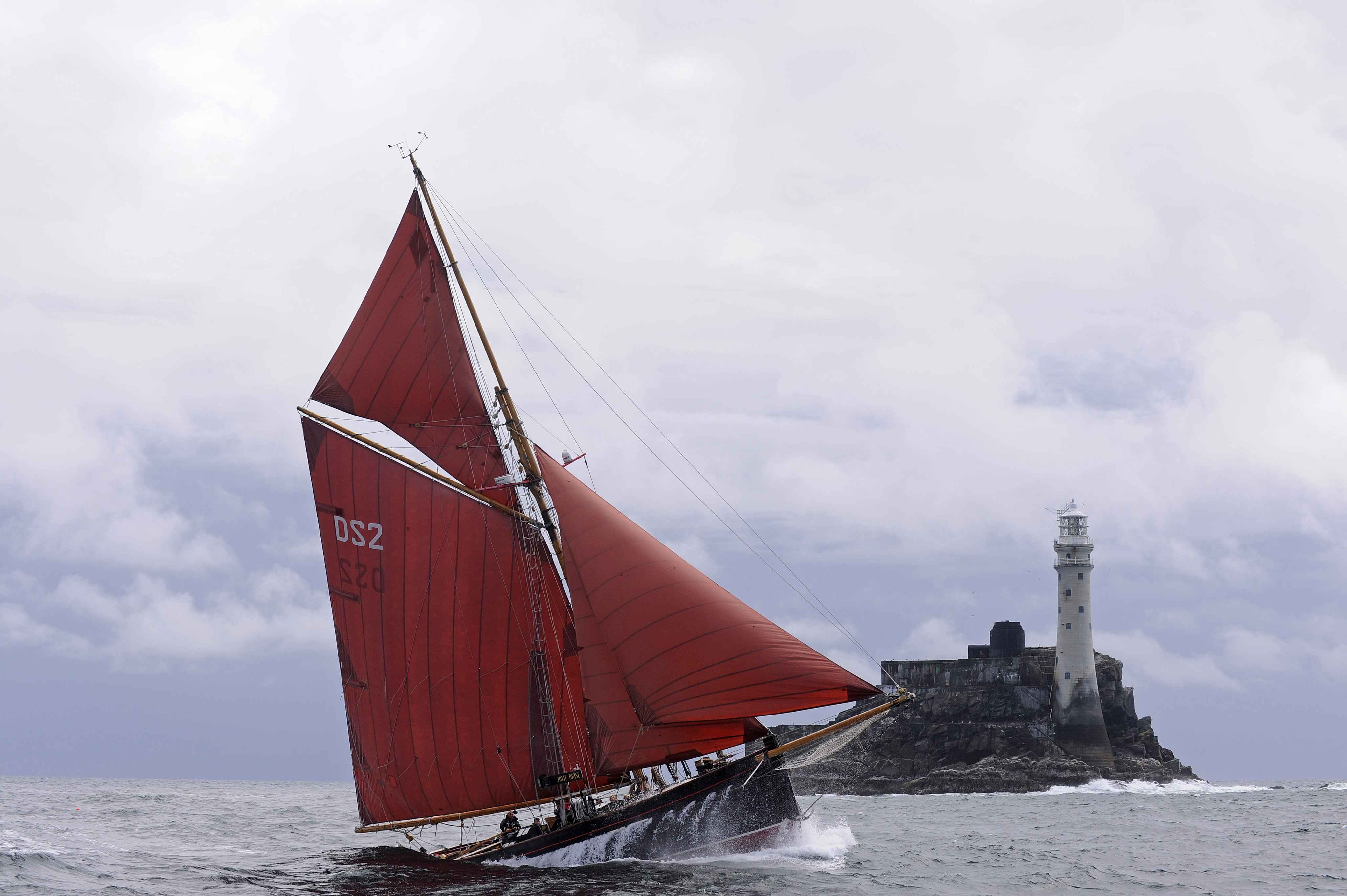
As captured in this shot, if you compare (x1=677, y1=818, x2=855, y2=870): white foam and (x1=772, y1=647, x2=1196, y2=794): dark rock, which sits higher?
(x1=677, y1=818, x2=855, y2=870): white foam

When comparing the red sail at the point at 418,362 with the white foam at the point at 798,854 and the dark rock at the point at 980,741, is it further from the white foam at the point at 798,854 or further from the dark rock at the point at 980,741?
the dark rock at the point at 980,741

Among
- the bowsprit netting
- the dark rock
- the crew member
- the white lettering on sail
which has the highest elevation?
the white lettering on sail

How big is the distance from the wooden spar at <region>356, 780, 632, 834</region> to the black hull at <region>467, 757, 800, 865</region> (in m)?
1.18

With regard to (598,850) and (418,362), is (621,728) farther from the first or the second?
(418,362)

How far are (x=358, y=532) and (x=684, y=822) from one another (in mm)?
12595

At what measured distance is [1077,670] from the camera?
303 feet

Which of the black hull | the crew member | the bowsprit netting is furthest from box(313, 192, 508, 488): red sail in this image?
the bowsprit netting

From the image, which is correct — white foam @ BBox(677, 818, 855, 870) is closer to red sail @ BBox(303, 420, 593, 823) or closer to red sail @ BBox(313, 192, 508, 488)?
red sail @ BBox(303, 420, 593, 823)

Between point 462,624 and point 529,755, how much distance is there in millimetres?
4232

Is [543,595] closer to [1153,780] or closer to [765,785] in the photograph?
[765,785]

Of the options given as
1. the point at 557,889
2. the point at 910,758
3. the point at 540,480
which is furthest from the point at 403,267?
the point at 910,758

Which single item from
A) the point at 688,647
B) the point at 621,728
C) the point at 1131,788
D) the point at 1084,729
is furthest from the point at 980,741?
the point at 688,647

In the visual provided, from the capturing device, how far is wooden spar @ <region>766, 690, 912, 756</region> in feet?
110

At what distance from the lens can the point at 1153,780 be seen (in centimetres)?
9338
